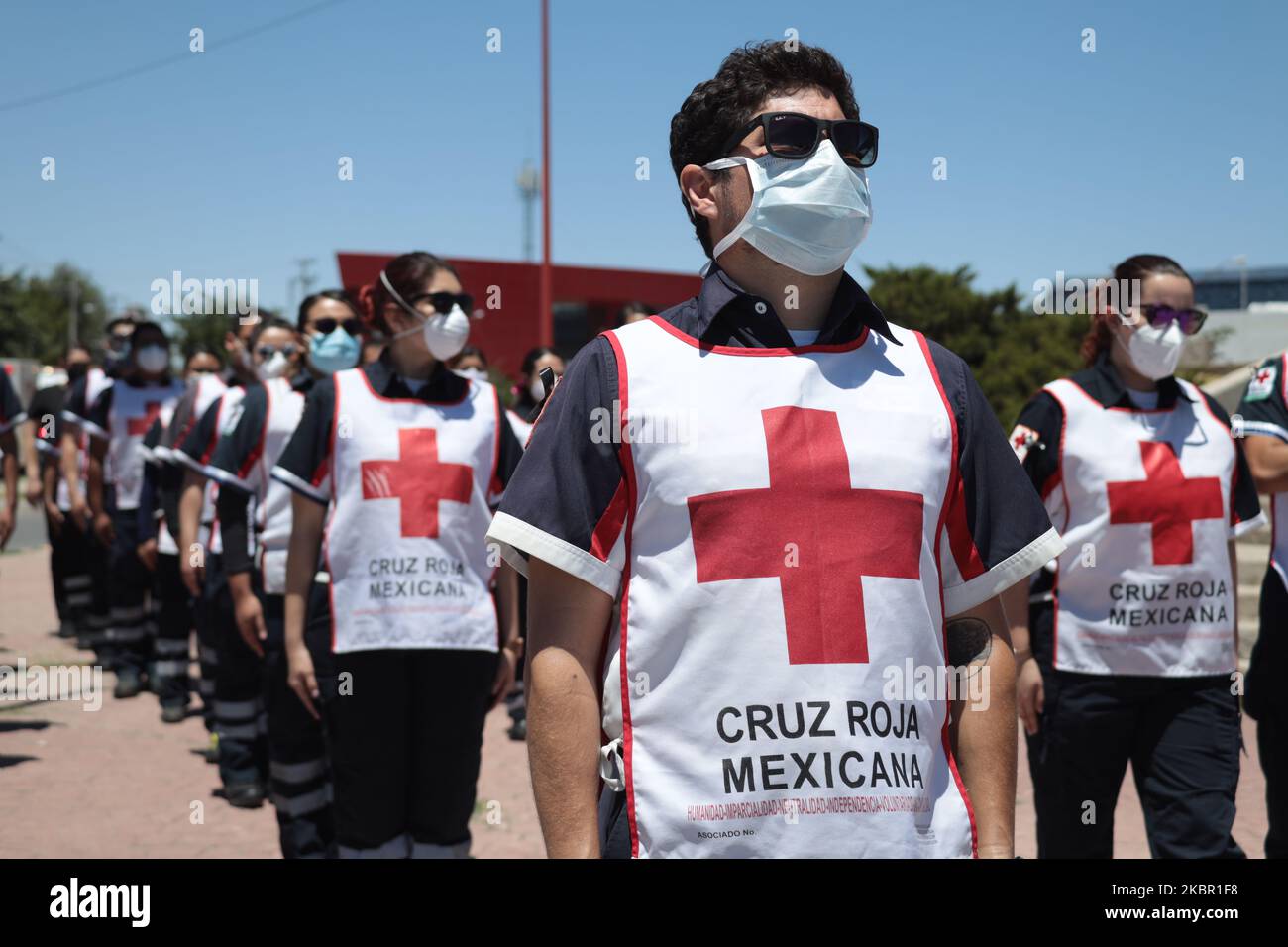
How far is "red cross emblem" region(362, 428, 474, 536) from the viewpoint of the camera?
4.40m

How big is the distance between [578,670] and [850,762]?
481mm

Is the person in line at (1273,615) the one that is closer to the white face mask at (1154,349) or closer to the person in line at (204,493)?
the white face mask at (1154,349)

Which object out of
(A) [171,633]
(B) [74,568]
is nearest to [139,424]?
(A) [171,633]

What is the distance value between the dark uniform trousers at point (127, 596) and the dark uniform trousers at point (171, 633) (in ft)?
2.82

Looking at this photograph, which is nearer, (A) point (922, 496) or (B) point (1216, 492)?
(A) point (922, 496)

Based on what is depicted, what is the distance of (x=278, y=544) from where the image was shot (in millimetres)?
5633

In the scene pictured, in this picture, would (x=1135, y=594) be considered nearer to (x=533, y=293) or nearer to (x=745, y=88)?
(x=745, y=88)

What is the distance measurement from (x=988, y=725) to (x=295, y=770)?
366cm

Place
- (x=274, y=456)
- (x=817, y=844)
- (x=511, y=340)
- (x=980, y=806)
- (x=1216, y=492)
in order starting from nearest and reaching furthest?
1. (x=817, y=844)
2. (x=980, y=806)
3. (x=1216, y=492)
4. (x=274, y=456)
5. (x=511, y=340)

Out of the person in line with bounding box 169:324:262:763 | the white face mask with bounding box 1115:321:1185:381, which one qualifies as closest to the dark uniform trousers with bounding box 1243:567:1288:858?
the white face mask with bounding box 1115:321:1185:381

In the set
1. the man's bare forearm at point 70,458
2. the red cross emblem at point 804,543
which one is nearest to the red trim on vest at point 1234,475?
the red cross emblem at point 804,543
